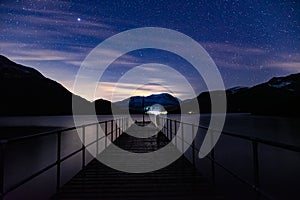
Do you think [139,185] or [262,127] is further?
[262,127]

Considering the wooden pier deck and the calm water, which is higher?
the wooden pier deck

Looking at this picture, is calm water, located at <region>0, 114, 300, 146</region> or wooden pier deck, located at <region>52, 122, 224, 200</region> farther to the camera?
calm water, located at <region>0, 114, 300, 146</region>

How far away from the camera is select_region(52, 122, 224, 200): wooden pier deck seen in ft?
13.2

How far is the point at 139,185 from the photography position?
15.6ft

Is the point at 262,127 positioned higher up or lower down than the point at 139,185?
lower down

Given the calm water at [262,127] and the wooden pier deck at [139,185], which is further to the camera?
the calm water at [262,127]

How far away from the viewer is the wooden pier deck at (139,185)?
4.04m

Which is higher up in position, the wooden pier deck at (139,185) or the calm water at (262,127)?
the wooden pier deck at (139,185)

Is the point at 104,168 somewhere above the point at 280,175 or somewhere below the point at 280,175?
above

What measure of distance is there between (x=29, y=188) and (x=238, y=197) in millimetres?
9812

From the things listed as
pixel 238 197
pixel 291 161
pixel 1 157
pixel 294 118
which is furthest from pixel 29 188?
pixel 294 118

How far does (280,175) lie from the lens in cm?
1720

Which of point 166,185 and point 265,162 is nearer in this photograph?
point 166,185

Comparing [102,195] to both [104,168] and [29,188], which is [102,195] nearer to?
[104,168]
